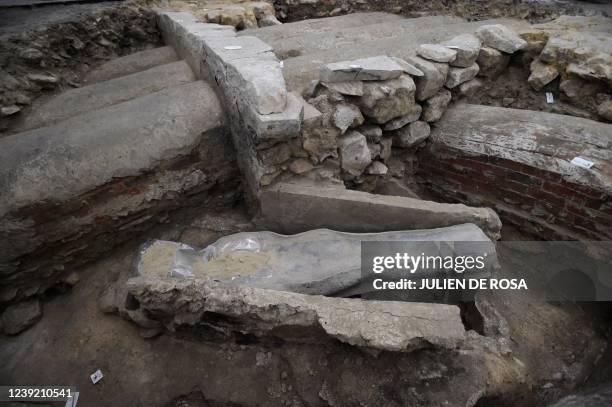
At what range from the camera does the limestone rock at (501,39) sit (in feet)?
11.2

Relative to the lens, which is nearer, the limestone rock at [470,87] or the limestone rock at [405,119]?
the limestone rock at [405,119]

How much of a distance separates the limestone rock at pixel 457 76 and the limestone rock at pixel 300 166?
5.34ft

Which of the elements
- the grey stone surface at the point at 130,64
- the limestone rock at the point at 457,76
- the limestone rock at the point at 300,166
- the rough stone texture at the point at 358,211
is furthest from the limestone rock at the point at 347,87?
the grey stone surface at the point at 130,64

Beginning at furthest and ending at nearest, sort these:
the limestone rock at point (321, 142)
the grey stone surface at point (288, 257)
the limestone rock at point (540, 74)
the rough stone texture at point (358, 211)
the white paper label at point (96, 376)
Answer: the limestone rock at point (540, 74)
the limestone rock at point (321, 142)
the rough stone texture at point (358, 211)
the grey stone surface at point (288, 257)
the white paper label at point (96, 376)

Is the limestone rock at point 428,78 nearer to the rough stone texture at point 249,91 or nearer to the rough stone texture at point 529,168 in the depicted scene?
the rough stone texture at point 529,168

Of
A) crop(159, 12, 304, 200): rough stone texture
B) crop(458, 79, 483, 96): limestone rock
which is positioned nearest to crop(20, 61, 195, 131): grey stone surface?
crop(159, 12, 304, 200): rough stone texture

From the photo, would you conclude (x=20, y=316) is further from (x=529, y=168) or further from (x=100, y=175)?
(x=529, y=168)

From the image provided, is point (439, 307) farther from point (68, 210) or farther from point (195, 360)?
point (68, 210)

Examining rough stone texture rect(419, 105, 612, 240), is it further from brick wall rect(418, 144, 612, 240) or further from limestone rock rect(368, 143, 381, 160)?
limestone rock rect(368, 143, 381, 160)

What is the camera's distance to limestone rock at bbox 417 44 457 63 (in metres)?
3.17

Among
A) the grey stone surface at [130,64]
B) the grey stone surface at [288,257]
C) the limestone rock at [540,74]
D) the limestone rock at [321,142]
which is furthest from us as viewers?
the grey stone surface at [130,64]

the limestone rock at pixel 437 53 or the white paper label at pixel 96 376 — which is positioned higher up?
the limestone rock at pixel 437 53

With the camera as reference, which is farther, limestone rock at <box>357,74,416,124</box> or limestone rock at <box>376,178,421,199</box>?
limestone rock at <box>376,178,421,199</box>

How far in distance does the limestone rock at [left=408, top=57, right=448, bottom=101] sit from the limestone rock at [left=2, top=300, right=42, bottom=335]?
328 cm
